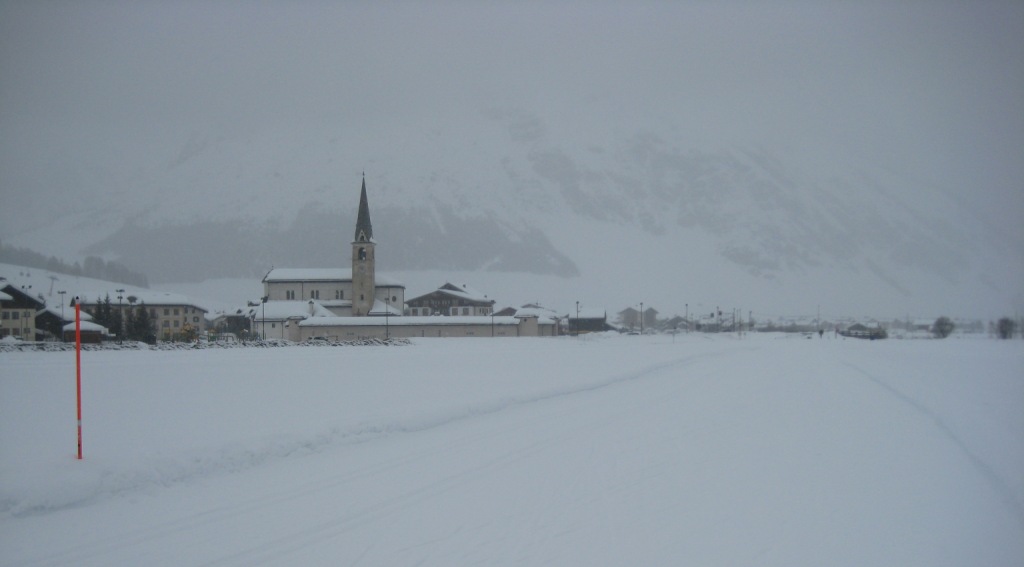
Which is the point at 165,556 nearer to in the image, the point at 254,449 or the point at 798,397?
the point at 254,449

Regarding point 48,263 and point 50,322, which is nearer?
point 50,322

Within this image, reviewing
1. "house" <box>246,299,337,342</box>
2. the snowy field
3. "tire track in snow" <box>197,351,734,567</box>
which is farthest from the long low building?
"tire track in snow" <box>197,351,734,567</box>

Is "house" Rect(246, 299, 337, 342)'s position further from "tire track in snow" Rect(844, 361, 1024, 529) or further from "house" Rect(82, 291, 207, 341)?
"tire track in snow" Rect(844, 361, 1024, 529)

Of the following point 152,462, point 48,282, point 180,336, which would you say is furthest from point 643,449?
point 180,336

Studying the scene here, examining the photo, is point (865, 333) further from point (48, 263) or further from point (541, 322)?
point (48, 263)

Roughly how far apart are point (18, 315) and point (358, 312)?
218ft

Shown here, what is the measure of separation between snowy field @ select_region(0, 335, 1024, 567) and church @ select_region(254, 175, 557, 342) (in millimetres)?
75039

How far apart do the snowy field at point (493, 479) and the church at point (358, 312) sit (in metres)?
75.0

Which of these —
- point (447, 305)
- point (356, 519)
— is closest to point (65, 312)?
point (356, 519)

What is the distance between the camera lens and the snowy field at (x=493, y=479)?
8.10 m

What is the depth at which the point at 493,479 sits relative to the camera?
11133mm

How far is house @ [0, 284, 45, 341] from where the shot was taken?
54.5 m

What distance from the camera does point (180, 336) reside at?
83562 mm

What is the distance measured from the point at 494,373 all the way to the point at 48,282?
41.1m
